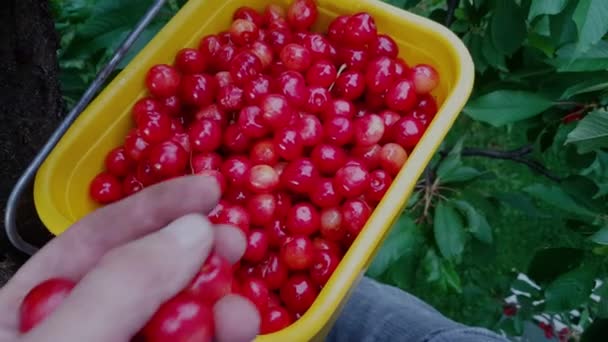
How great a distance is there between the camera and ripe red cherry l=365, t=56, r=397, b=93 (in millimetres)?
1399

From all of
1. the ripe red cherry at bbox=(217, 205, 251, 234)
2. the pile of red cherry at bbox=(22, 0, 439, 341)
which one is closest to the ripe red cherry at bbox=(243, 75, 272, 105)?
the pile of red cherry at bbox=(22, 0, 439, 341)

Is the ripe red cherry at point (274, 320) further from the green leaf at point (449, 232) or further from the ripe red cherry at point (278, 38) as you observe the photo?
the ripe red cherry at point (278, 38)

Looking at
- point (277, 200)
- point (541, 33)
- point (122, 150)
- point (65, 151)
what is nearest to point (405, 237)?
point (277, 200)

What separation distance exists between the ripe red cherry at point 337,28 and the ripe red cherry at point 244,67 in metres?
0.18

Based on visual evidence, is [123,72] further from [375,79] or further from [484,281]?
[484,281]

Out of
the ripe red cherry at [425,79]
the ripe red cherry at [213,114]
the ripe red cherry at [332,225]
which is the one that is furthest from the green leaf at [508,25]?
the ripe red cherry at [213,114]

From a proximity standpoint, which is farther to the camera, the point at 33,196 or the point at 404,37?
the point at 404,37

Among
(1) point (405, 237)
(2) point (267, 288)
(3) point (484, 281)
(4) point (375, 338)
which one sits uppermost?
(2) point (267, 288)

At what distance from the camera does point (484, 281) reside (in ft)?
7.29

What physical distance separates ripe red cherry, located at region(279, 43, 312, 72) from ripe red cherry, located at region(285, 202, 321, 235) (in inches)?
11.5

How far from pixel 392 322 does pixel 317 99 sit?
0.51 m

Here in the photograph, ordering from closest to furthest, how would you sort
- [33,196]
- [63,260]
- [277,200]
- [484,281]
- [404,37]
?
[63,260] → [33,196] → [277,200] → [404,37] → [484,281]

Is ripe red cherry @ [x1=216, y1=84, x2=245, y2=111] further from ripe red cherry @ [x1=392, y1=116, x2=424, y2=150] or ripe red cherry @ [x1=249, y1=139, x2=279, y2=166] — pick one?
ripe red cherry @ [x1=392, y1=116, x2=424, y2=150]

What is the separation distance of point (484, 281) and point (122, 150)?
130 centimetres
